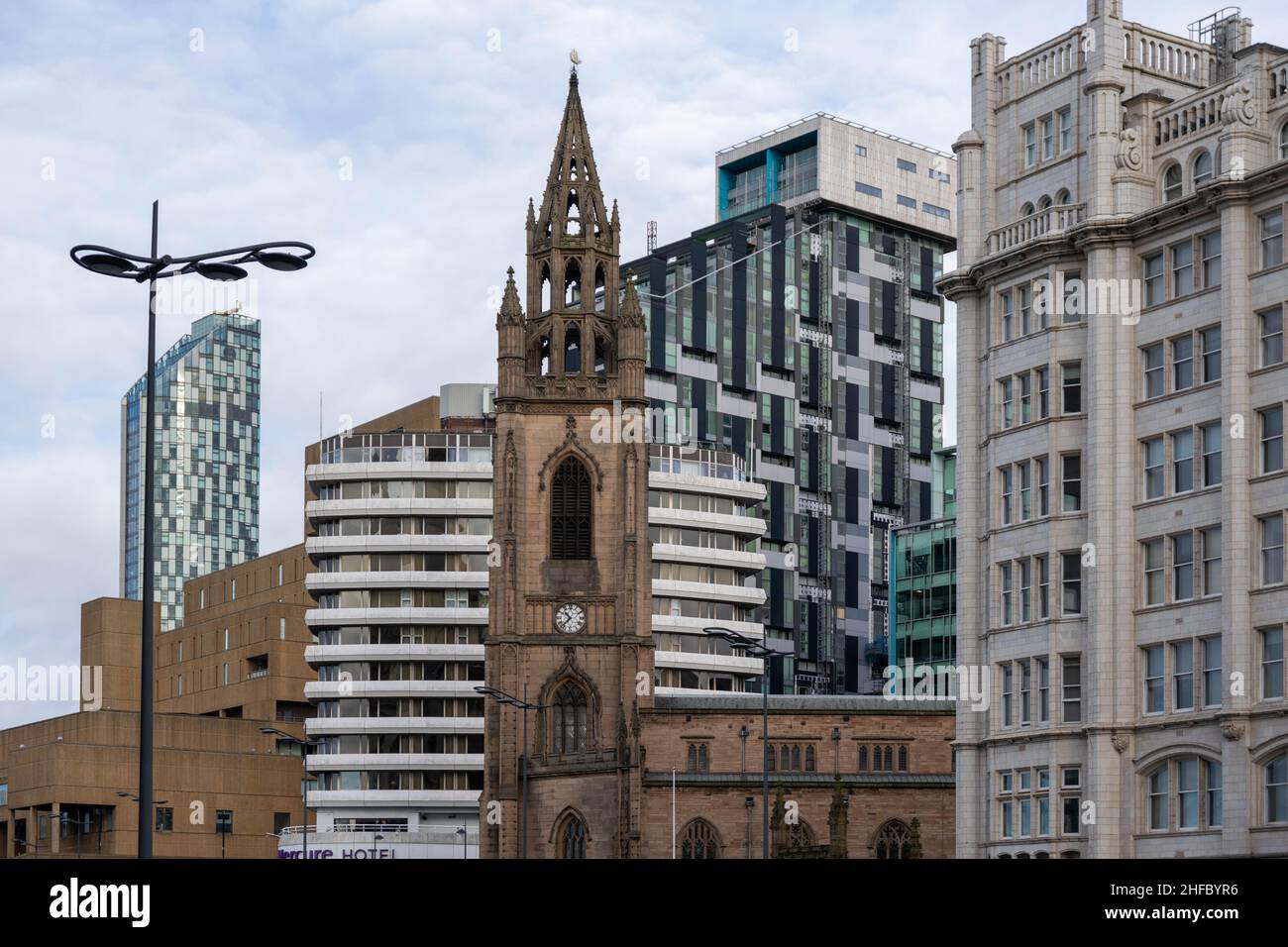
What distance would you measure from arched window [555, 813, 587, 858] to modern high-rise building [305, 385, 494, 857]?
3687 cm

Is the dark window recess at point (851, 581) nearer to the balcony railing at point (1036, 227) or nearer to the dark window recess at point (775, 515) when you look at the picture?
the dark window recess at point (775, 515)

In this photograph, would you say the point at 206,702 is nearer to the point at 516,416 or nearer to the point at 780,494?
the point at 780,494

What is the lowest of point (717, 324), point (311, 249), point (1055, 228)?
point (311, 249)

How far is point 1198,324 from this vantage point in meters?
63.9

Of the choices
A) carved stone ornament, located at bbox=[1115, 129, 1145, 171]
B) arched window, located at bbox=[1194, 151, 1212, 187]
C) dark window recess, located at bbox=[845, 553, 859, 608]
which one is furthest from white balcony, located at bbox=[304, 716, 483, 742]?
arched window, located at bbox=[1194, 151, 1212, 187]

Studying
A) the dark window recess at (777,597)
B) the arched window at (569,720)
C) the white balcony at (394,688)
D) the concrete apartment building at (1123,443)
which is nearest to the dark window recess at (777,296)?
the dark window recess at (777,597)

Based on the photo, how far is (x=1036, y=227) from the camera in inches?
2736

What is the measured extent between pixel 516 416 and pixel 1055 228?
183ft

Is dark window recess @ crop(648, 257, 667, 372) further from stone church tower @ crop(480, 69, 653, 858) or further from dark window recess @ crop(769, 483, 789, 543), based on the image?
stone church tower @ crop(480, 69, 653, 858)

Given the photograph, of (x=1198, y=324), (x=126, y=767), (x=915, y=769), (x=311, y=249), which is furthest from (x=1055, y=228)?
(x=126, y=767)

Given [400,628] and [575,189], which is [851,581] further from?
[575,189]

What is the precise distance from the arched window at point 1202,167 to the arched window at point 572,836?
A: 194 ft

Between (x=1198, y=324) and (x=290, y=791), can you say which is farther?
(x=290, y=791)

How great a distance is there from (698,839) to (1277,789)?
2167 inches
